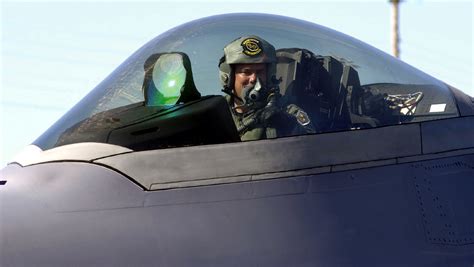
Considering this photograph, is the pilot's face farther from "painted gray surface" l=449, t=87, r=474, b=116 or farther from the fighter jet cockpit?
"painted gray surface" l=449, t=87, r=474, b=116

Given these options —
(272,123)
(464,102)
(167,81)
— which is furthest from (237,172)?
(464,102)

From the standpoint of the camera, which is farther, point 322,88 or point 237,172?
point 322,88

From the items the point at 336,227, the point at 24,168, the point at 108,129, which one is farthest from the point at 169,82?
the point at 336,227

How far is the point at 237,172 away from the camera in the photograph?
4.61 metres

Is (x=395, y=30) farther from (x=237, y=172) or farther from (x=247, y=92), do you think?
(x=237, y=172)

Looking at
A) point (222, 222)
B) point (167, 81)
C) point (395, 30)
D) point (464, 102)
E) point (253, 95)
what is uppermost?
point (167, 81)

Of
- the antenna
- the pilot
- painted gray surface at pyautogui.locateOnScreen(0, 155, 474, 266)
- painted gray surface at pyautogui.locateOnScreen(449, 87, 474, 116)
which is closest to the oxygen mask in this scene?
the pilot

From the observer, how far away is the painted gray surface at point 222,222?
4.37 metres

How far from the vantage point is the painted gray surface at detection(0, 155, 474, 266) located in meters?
4.37

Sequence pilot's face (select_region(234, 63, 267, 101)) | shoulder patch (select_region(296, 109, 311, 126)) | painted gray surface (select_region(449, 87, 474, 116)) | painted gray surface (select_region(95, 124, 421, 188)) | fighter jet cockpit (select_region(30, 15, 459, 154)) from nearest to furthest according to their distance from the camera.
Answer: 1. painted gray surface (select_region(95, 124, 421, 188))
2. fighter jet cockpit (select_region(30, 15, 459, 154))
3. shoulder patch (select_region(296, 109, 311, 126))
4. pilot's face (select_region(234, 63, 267, 101))
5. painted gray surface (select_region(449, 87, 474, 116))

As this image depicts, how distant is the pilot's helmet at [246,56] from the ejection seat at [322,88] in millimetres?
45

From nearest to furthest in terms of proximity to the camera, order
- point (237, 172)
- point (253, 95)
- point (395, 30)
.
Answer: point (237, 172) < point (253, 95) < point (395, 30)

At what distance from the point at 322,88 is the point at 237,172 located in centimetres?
81

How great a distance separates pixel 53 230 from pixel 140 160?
1.77ft
